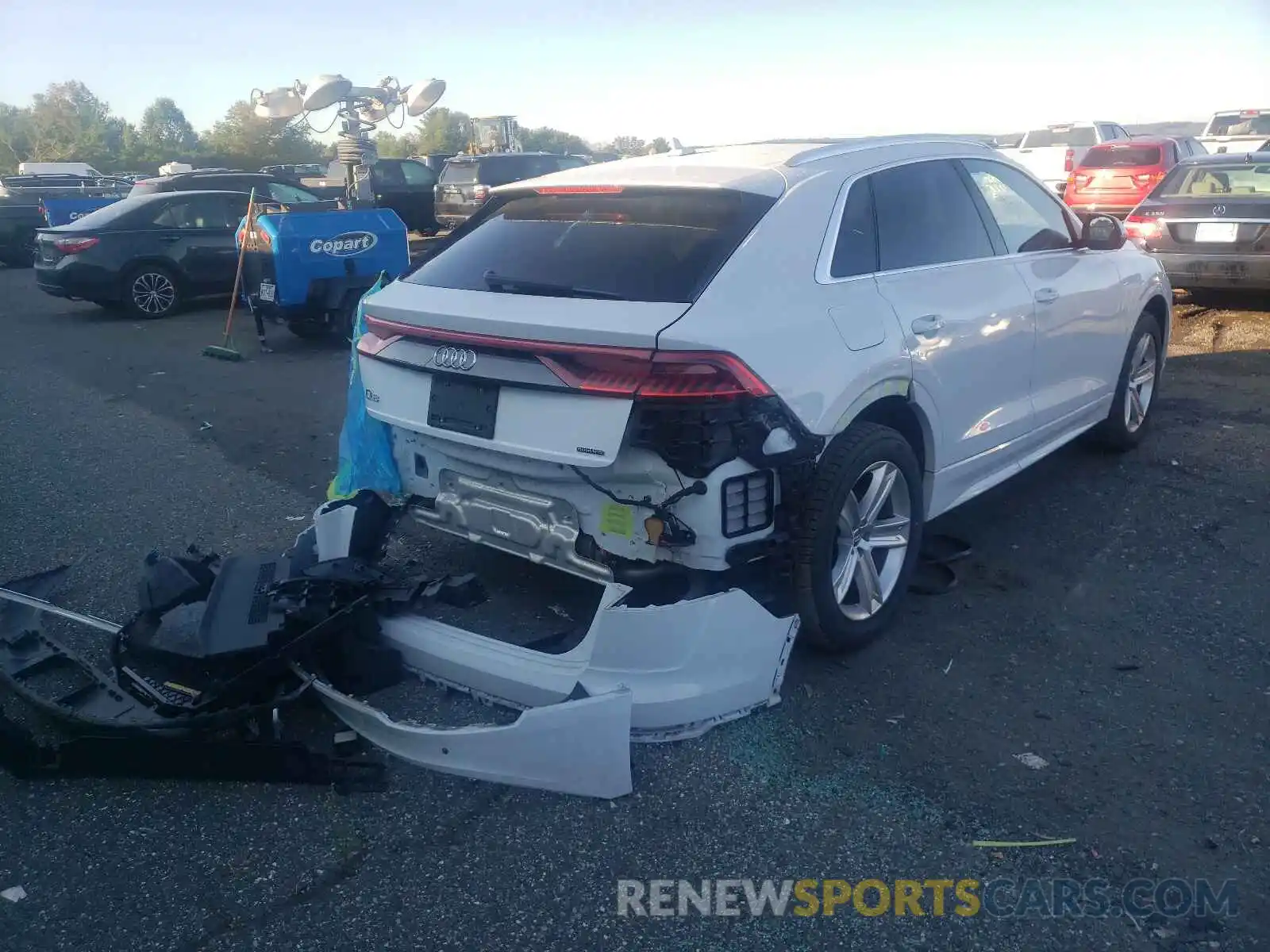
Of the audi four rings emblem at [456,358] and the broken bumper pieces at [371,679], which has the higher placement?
the audi four rings emblem at [456,358]

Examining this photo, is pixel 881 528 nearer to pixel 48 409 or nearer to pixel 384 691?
pixel 384 691

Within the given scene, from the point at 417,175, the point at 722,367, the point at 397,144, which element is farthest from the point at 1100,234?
the point at 397,144

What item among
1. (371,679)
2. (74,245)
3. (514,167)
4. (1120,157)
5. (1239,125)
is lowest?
(371,679)

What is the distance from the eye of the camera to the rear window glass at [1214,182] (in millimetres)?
10102

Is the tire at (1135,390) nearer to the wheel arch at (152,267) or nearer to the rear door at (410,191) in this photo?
the wheel arch at (152,267)

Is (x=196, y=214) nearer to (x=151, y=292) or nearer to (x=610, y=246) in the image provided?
(x=151, y=292)

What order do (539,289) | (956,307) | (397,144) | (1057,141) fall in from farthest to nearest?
(397,144) → (1057,141) → (956,307) → (539,289)

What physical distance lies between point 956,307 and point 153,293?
11649mm

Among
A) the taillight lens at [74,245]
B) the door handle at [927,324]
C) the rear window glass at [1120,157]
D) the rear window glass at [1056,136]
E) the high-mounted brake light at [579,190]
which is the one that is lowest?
the taillight lens at [74,245]

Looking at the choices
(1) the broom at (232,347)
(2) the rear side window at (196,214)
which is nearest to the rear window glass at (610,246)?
(1) the broom at (232,347)

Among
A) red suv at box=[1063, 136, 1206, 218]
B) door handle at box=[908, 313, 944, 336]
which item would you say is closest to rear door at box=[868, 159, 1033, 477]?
door handle at box=[908, 313, 944, 336]

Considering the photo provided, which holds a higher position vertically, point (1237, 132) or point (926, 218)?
point (1237, 132)

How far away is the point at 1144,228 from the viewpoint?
33.1 feet

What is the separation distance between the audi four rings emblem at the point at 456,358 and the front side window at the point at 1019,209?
2.51 meters
